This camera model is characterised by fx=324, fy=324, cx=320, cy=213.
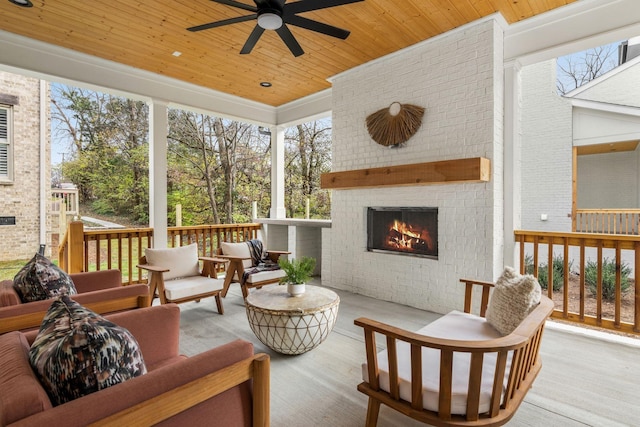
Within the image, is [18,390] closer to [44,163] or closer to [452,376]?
[452,376]

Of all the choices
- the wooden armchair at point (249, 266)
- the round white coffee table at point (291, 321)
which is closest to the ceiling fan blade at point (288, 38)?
the round white coffee table at point (291, 321)

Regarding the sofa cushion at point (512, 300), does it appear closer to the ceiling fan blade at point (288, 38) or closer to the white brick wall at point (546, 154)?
the ceiling fan blade at point (288, 38)

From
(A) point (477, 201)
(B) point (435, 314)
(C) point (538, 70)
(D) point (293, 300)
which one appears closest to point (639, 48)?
(C) point (538, 70)

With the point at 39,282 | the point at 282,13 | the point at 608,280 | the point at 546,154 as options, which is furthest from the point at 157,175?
the point at 546,154

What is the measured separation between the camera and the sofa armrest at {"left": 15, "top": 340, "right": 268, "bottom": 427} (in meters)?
0.84

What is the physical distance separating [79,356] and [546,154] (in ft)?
26.9

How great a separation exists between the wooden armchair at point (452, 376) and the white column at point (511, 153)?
181 centimetres

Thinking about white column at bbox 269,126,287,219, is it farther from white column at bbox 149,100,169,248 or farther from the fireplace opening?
the fireplace opening

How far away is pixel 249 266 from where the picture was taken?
435 centimetres

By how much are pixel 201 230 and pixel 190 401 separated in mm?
4636

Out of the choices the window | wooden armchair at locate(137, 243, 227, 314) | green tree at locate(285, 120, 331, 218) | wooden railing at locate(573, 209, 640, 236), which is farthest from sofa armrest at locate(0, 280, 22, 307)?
A: wooden railing at locate(573, 209, 640, 236)

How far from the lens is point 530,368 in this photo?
1.75 metres

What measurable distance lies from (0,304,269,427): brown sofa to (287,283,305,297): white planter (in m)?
1.47

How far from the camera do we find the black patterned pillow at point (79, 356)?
933 millimetres
